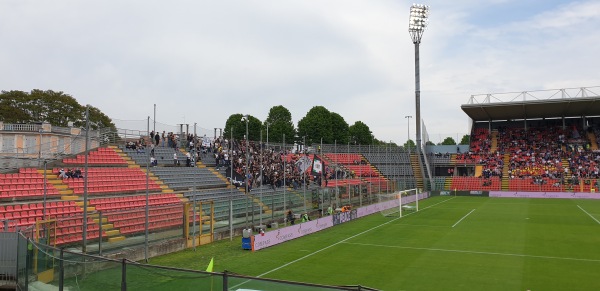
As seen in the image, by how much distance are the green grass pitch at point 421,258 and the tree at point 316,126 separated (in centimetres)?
6880

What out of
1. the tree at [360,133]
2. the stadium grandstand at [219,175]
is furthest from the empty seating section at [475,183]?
the tree at [360,133]

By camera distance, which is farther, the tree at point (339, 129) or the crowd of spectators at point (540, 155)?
the tree at point (339, 129)

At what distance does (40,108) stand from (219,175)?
4329 centimetres

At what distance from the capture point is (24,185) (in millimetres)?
23094

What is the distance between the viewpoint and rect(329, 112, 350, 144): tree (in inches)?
4279

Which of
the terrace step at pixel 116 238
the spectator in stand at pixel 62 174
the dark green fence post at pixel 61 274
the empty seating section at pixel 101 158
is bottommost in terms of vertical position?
the terrace step at pixel 116 238

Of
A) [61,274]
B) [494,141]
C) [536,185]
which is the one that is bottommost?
[536,185]

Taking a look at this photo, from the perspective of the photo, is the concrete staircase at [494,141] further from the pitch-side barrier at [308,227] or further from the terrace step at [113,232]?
the terrace step at [113,232]

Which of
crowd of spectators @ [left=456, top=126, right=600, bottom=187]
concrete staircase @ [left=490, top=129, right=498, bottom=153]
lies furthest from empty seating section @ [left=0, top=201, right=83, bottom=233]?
concrete staircase @ [left=490, top=129, right=498, bottom=153]

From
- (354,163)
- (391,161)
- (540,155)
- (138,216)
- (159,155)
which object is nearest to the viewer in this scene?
(138,216)

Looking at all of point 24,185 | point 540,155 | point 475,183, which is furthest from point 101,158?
point 540,155

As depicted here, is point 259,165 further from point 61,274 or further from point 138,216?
point 61,274

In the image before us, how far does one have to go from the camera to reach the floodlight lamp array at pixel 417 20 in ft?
220

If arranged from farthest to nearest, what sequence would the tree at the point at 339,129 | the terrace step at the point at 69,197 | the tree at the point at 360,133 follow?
the tree at the point at 360,133 < the tree at the point at 339,129 < the terrace step at the point at 69,197
